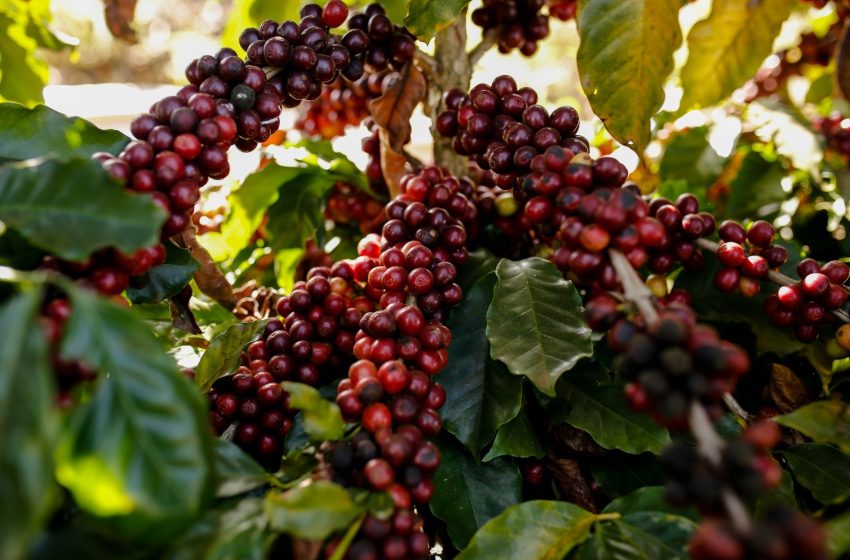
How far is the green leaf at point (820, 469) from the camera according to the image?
1.87 ft

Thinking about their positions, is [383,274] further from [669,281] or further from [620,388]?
[669,281]

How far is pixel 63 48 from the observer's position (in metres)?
1.03

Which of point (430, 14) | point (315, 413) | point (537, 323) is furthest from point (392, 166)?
point (315, 413)

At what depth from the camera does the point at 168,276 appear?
57 centimetres

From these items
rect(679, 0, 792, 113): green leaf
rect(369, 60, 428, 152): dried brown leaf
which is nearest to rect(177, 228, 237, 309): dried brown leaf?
rect(369, 60, 428, 152): dried brown leaf

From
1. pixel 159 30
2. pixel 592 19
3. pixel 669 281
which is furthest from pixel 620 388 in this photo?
pixel 159 30

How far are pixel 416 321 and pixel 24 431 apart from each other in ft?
0.93

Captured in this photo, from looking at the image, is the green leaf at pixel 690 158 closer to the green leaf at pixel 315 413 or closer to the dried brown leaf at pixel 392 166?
the dried brown leaf at pixel 392 166

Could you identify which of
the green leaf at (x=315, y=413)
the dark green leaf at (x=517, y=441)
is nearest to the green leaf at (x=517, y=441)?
the dark green leaf at (x=517, y=441)

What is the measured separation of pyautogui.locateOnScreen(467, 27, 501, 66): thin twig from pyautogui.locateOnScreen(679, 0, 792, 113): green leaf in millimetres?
265

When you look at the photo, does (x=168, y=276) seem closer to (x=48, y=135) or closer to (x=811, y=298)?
(x=48, y=135)

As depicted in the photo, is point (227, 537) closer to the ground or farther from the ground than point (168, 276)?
closer to the ground

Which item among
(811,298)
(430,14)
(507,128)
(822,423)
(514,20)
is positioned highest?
(514,20)

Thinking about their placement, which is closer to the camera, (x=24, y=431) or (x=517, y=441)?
(x=24, y=431)
